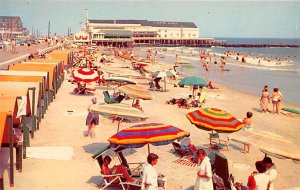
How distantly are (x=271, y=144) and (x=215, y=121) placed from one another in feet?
6.85

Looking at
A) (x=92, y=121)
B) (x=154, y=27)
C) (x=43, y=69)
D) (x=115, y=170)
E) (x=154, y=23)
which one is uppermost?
(x=154, y=23)

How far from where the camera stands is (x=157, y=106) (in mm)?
20250

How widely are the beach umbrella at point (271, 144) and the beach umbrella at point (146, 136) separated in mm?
1790

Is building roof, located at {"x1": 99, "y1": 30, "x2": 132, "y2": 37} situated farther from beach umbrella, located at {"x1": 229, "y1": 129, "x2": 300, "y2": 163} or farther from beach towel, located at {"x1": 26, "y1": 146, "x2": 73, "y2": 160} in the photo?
beach umbrella, located at {"x1": 229, "y1": 129, "x2": 300, "y2": 163}

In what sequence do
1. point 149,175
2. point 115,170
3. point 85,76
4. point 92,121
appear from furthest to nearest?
point 85,76 → point 92,121 → point 115,170 → point 149,175

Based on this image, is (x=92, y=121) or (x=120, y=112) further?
(x=92, y=121)

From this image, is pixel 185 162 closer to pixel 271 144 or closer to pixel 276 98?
pixel 271 144

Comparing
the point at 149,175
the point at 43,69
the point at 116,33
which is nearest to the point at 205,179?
the point at 149,175

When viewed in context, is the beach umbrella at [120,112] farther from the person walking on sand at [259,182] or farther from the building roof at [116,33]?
the building roof at [116,33]

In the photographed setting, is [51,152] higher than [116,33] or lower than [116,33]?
lower

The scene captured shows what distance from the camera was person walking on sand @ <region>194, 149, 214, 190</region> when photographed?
306 inches

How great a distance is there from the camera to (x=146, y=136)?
27.5 feet

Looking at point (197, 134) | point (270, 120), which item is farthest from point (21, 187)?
point (270, 120)

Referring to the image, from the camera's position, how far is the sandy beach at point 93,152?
9508mm
